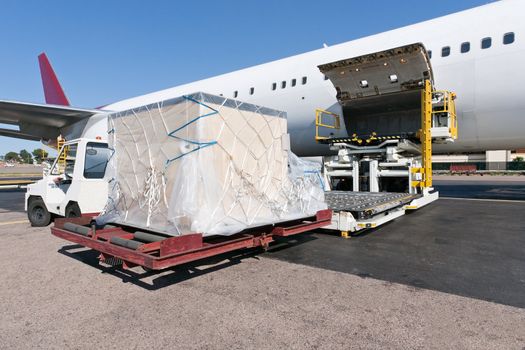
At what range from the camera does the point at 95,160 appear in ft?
22.5

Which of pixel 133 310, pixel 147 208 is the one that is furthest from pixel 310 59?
pixel 133 310

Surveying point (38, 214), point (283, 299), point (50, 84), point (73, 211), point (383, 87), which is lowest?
point (283, 299)

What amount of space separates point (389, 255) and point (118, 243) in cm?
359

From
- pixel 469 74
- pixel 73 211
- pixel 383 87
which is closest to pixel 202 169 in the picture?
pixel 73 211

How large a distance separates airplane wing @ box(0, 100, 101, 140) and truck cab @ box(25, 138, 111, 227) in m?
7.27

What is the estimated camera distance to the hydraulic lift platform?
6.80 metres

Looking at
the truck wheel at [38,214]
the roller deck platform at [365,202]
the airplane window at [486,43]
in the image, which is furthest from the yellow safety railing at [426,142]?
the truck wheel at [38,214]

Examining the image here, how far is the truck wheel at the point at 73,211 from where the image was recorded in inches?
254

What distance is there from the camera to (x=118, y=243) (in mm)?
3750

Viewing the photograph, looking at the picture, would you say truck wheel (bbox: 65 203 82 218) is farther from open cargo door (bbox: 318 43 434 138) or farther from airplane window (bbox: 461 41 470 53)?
airplane window (bbox: 461 41 470 53)

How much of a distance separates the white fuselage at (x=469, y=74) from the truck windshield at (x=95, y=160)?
6118 millimetres

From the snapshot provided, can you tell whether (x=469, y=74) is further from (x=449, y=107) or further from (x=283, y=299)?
(x=283, y=299)

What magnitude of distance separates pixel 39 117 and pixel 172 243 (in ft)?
49.1

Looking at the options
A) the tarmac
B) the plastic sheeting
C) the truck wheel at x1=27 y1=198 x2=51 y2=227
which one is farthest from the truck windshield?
the plastic sheeting
